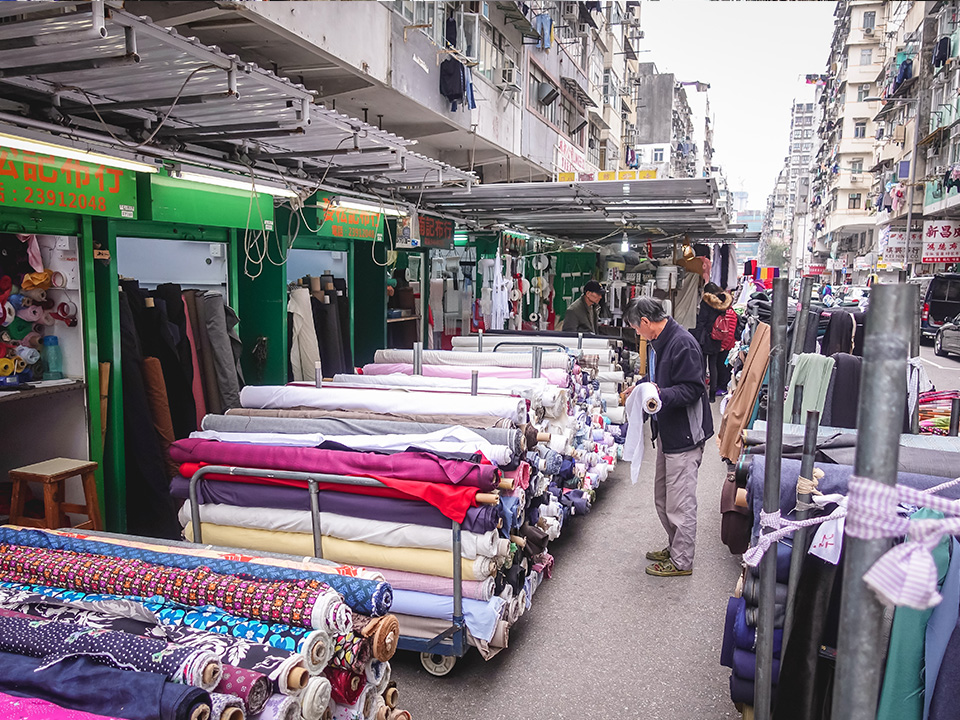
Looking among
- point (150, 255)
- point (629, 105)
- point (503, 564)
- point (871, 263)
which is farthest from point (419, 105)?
point (871, 263)

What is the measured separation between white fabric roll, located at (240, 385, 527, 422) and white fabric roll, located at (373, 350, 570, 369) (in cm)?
164

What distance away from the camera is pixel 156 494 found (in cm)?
526

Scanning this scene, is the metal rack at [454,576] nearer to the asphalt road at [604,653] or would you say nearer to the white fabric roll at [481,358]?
the asphalt road at [604,653]

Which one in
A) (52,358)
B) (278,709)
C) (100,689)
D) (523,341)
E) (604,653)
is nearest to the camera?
(100,689)

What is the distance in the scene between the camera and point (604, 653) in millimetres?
4117

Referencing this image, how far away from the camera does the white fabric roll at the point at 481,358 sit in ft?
21.5

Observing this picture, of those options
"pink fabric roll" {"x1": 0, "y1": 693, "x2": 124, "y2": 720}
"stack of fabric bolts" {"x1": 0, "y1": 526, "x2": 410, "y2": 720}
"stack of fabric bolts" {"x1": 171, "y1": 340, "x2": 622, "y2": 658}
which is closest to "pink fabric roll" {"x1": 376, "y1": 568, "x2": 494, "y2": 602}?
"stack of fabric bolts" {"x1": 171, "y1": 340, "x2": 622, "y2": 658}

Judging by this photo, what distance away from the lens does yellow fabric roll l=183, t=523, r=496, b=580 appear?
149 inches

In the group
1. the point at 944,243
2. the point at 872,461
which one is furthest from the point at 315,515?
the point at 944,243

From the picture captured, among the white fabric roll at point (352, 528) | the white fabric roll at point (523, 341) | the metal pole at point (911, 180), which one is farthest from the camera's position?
the metal pole at point (911, 180)

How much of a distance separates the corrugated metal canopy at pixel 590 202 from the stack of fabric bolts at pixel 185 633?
541cm

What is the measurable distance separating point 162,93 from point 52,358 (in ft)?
7.27

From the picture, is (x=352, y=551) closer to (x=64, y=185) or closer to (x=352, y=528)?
(x=352, y=528)

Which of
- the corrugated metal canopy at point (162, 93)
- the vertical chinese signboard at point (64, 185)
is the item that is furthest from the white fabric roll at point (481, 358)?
the vertical chinese signboard at point (64, 185)
